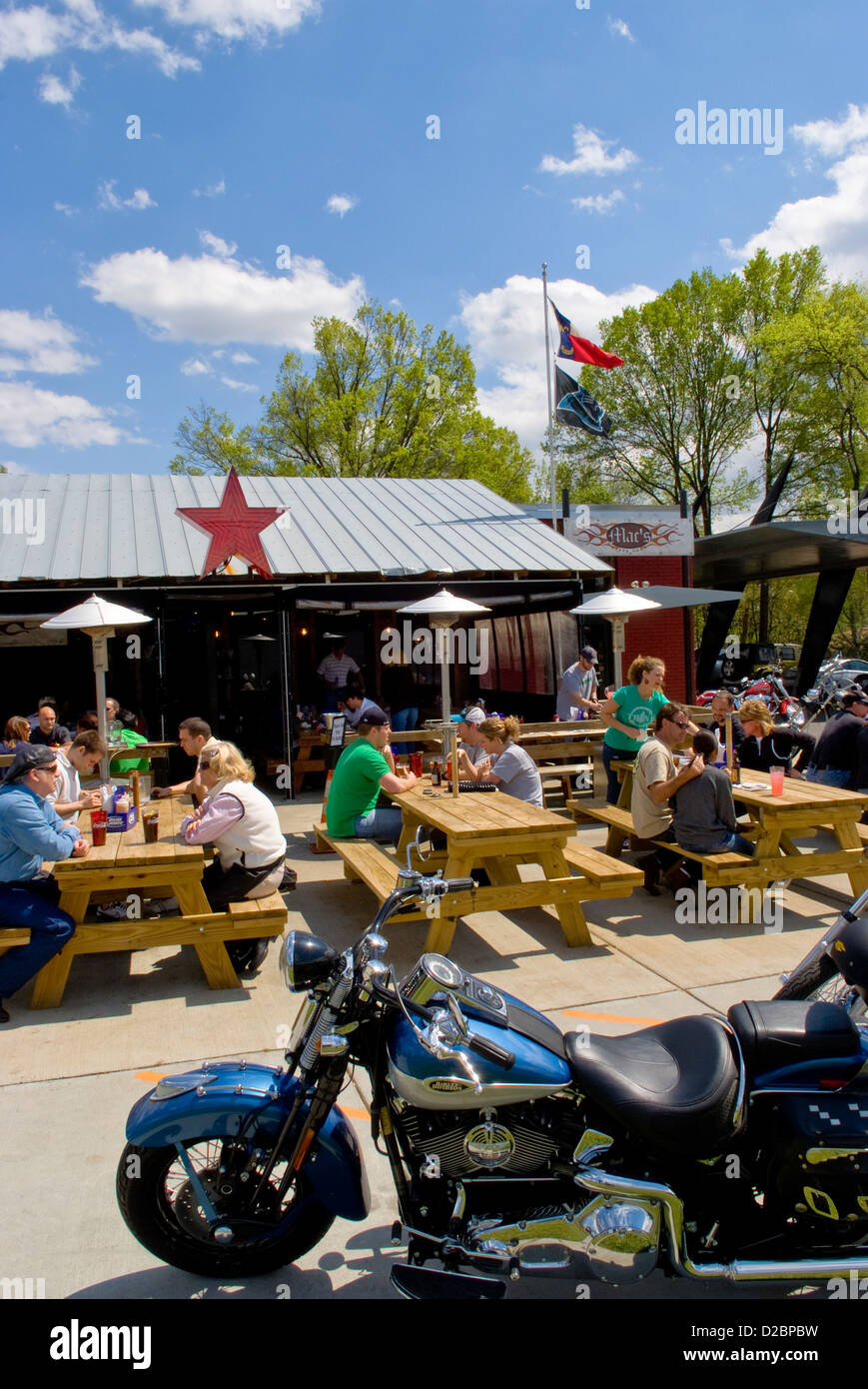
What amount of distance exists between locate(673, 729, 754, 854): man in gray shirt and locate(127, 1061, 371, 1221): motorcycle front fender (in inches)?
156

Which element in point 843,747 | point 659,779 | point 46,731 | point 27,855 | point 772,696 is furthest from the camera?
point 772,696

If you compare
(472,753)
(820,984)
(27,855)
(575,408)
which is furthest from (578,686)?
(820,984)

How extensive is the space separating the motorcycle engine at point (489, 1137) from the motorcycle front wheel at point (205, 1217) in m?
0.44

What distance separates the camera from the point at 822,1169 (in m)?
2.32

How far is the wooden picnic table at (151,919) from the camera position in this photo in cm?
468

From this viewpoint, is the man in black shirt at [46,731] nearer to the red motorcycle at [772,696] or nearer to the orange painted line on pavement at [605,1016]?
the orange painted line on pavement at [605,1016]

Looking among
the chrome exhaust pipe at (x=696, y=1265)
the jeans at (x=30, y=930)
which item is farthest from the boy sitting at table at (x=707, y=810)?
the jeans at (x=30, y=930)

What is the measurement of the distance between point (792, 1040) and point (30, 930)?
3647mm

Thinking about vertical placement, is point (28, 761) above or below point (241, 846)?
above

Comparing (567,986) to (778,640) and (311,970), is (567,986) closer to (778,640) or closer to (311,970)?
(311,970)

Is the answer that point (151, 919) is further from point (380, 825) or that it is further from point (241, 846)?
point (380, 825)
